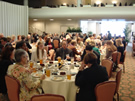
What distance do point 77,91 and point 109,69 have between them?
1.42m

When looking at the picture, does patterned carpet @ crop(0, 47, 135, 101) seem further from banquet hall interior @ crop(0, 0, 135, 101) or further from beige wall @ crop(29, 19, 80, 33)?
beige wall @ crop(29, 19, 80, 33)

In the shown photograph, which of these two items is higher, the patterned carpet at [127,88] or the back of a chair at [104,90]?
the back of a chair at [104,90]

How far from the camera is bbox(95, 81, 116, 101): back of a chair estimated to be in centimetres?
250

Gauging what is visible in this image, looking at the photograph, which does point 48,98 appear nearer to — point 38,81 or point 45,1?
point 38,81

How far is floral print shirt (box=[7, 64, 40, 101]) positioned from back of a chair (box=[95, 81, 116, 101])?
1.00m

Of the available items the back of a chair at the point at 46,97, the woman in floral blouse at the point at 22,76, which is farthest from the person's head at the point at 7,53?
the back of a chair at the point at 46,97

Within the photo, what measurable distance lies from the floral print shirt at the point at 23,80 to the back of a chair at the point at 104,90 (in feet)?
3.30

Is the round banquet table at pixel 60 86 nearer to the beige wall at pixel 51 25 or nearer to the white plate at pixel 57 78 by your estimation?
the white plate at pixel 57 78

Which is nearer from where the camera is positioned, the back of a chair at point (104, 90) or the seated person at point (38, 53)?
the back of a chair at point (104, 90)

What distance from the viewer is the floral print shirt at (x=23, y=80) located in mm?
2559

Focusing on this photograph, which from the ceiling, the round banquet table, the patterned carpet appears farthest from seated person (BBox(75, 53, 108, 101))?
the ceiling

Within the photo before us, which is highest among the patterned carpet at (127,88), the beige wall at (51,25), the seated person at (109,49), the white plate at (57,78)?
the beige wall at (51,25)

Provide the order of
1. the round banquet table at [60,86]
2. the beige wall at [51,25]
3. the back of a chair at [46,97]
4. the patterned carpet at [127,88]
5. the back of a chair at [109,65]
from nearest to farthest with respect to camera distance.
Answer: the back of a chair at [46,97] → the round banquet table at [60,86] → the back of a chair at [109,65] → the patterned carpet at [127,88] → the beige wall at [51,25]

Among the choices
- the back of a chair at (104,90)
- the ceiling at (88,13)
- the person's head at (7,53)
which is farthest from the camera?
the ceiling at (88,13)
